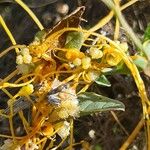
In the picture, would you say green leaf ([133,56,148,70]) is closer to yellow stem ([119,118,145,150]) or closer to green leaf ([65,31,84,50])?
green leaf ([65,31,84,50])

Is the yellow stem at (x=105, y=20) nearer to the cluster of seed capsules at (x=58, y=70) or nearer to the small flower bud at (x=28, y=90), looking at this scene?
the cluster of seed capsules at (x=58, y=70)

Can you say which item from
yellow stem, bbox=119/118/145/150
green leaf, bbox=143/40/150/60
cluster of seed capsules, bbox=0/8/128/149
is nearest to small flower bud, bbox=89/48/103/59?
cluster of seed capsules, bbox=0/8/128/149

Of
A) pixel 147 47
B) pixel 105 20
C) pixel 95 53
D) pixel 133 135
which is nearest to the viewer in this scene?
pixel 95 53

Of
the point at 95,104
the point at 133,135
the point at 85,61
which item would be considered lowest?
the point at 133,135

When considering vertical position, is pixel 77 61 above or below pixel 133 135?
above

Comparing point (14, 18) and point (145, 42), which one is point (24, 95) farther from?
point (14, 18)

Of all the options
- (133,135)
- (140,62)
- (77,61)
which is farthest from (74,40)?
(133,135)

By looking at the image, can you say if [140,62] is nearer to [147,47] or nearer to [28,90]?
[147,47]

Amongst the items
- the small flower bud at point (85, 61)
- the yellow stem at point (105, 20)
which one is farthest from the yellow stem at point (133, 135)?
the small flower bud at point (85, 61)
